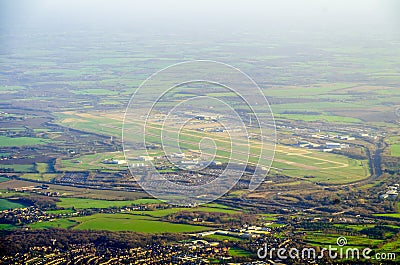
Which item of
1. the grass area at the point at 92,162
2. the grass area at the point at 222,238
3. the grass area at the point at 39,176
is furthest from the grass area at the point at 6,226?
the grass area at the point at 92,162

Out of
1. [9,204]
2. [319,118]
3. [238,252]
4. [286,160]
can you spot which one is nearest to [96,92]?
[319,118]

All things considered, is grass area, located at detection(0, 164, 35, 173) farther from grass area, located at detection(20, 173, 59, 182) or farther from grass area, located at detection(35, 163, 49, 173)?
grass area, located at detection(20, 173, 59, 182)

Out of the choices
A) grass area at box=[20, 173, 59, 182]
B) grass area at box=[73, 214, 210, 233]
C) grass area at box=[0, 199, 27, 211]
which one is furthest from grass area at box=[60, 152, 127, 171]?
grass area at box=[73, 214, 210, 233]

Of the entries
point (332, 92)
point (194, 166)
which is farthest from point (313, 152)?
point (332, 92)

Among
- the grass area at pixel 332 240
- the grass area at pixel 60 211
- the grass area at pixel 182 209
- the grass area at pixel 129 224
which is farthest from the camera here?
the grass area at pixel 60 211

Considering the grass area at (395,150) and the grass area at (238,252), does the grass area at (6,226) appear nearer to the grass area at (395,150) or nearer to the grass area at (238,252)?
the grass area at (238,252)
